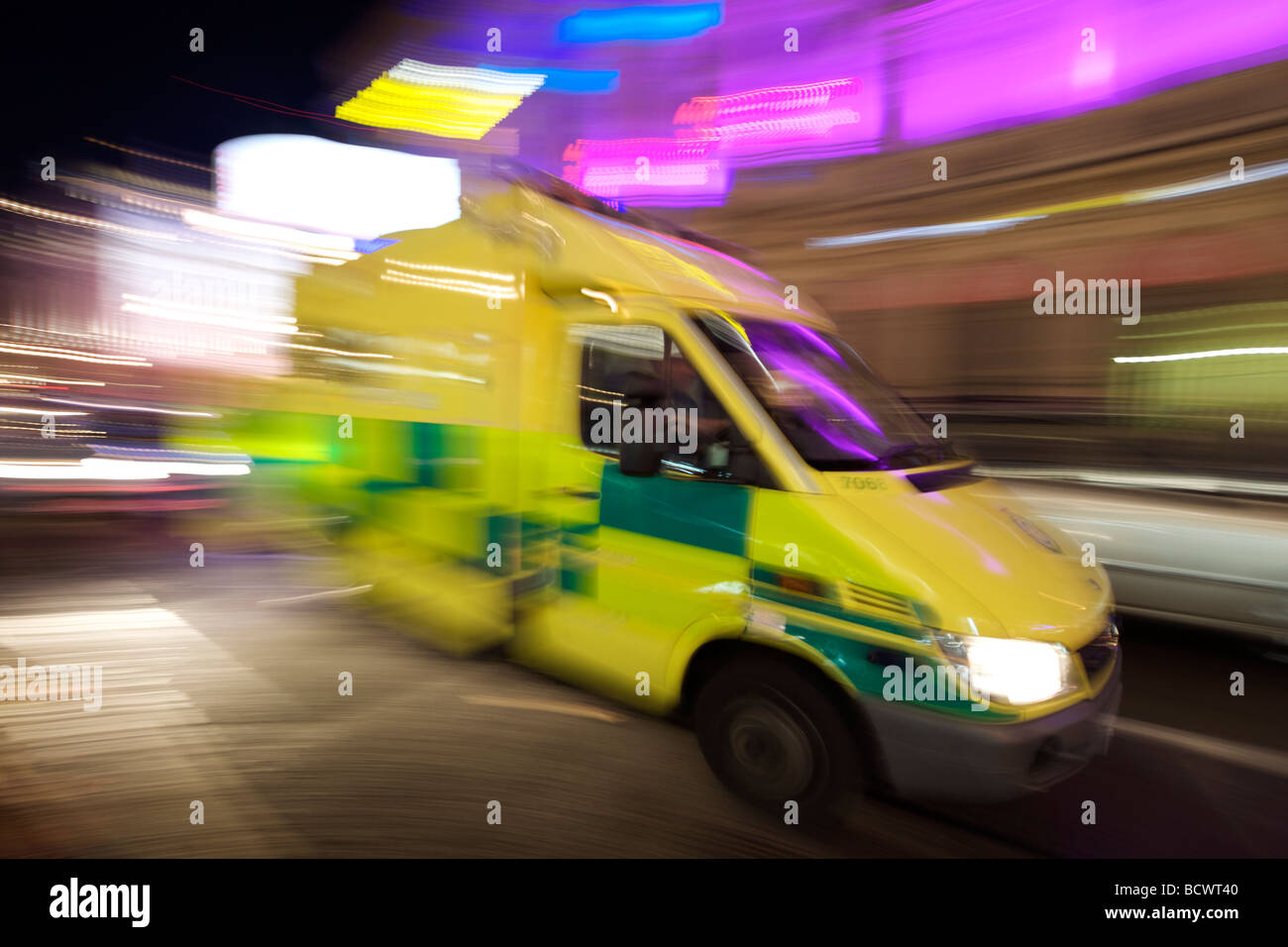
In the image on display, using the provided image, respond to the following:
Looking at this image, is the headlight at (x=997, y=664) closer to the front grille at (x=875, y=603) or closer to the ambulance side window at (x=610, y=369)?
the front grille at (x=875, y=603)

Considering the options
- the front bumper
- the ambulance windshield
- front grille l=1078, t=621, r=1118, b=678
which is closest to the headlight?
the front bumper

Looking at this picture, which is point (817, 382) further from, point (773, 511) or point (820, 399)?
point (773, 511)

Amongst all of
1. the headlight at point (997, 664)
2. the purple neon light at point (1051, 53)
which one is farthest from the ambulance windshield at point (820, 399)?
the purple neon light at point (1051, 53)

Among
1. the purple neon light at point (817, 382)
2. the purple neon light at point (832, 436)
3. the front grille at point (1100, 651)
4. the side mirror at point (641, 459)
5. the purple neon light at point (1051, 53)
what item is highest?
the purple neon light at point (1051, 53)

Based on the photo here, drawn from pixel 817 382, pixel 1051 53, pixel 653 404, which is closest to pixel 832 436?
pixel 817 382

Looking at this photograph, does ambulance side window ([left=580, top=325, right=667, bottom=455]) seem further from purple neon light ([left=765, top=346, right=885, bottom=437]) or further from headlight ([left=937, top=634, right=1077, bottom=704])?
headlight ([left=937, top=634, right=1077, bottom=704])

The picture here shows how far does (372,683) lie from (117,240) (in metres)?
17.8

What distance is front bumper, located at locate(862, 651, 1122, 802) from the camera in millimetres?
2656

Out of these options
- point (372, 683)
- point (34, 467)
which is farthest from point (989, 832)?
point (34, 467)

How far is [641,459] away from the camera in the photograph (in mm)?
3277

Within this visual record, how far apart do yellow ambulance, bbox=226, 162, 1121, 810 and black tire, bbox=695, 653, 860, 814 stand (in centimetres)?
1

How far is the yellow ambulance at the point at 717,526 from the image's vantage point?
108 inches

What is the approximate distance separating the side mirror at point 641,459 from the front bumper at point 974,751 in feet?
4.28
